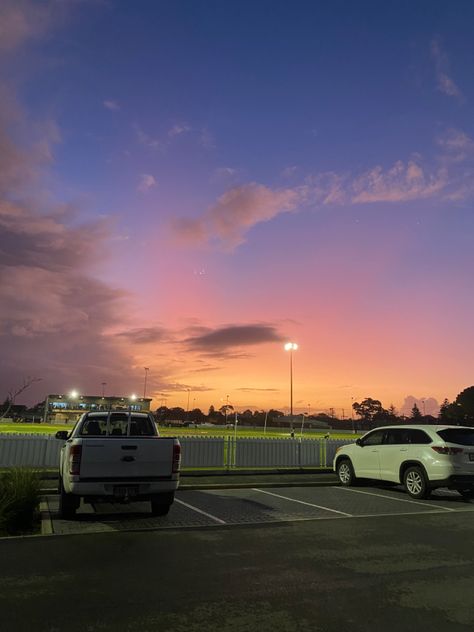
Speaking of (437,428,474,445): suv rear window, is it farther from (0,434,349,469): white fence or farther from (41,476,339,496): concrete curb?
(0,434,349,469): white fence

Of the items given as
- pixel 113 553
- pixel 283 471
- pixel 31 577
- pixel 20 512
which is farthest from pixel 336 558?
pixel 283 471

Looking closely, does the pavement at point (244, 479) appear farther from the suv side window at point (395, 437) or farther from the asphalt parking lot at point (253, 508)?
the suv side window at point (395, 437)

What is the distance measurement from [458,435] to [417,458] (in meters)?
1.11

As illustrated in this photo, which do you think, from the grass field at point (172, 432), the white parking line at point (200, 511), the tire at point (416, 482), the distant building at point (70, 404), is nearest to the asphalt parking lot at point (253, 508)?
the white parking line at point (200, 511)

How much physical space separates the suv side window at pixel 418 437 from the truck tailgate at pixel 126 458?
6597mm

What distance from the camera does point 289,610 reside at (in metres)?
4.75

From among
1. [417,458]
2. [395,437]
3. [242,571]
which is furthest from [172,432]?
[242,571]

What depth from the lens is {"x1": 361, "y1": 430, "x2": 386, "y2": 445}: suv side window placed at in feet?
44.7

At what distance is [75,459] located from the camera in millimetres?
8156

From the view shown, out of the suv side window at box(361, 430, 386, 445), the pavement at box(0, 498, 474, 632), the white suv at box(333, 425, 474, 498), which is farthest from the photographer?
the suv side window at box(361, 430, 386, 445)

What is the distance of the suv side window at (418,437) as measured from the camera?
12.2 metres

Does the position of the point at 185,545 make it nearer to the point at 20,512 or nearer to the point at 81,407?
the point at 20,512

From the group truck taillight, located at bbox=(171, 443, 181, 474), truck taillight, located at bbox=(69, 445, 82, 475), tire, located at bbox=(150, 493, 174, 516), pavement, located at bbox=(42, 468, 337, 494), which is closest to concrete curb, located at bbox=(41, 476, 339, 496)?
pavement, located at bbox=(42, 468, 337, 494)

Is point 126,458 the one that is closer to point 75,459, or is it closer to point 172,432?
point 75,459
